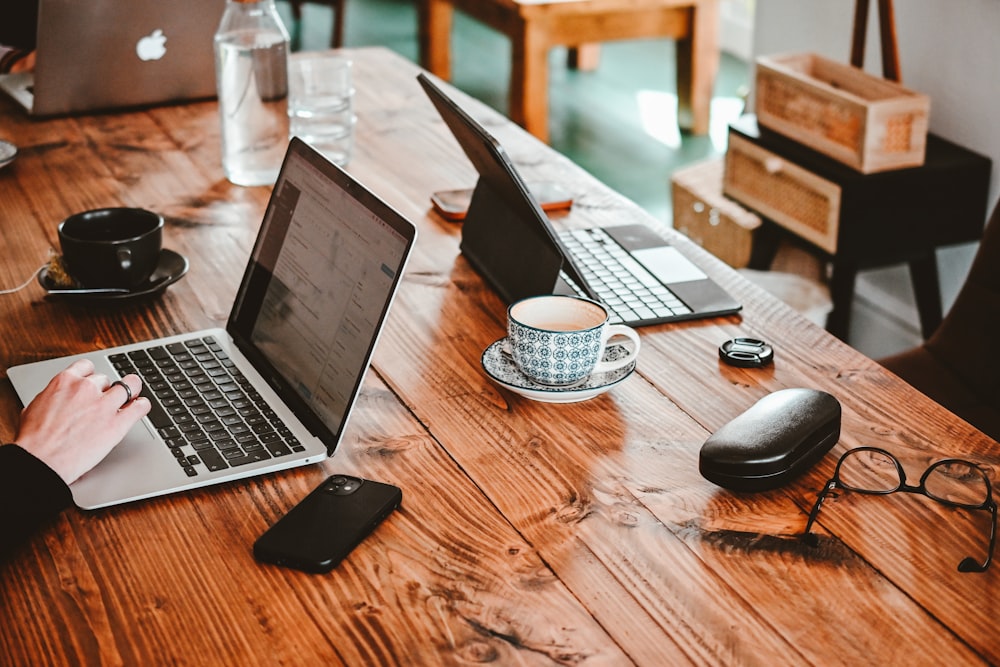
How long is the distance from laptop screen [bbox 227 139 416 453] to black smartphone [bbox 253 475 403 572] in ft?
0.21

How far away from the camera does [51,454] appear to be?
0.93 metres

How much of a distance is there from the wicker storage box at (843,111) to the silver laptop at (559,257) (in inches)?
34.9

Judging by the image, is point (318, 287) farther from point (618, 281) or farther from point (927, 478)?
point (927, 478)

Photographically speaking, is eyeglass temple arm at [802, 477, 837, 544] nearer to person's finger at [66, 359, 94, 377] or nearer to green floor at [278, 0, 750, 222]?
person's finger at [66, 359, 94, 377]

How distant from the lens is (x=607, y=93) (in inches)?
179

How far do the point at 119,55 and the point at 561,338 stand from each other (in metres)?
1.22

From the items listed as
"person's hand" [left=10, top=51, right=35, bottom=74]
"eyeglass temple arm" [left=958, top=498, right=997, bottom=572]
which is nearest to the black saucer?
"eyeglass temple arm" [left=958, top=498, right=997, bottom=572]

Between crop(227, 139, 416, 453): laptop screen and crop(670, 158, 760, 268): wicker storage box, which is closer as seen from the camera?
crop(227, 139, 416, 453): laptop screen

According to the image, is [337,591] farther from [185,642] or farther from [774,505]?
[774,505]

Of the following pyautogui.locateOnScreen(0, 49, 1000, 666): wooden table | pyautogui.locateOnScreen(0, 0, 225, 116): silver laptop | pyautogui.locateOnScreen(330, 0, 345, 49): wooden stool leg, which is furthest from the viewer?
pyautogui.locateOnScreen(330, 0, 345, 49): wooden stool leg

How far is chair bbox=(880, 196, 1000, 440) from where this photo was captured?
1502mm

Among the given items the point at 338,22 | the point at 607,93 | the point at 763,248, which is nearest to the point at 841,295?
the point at 763,248

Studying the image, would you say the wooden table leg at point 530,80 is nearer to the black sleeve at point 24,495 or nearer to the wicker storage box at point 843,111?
the wicker storage box at point 843,111

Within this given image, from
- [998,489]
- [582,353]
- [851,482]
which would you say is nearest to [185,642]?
[582,353]
